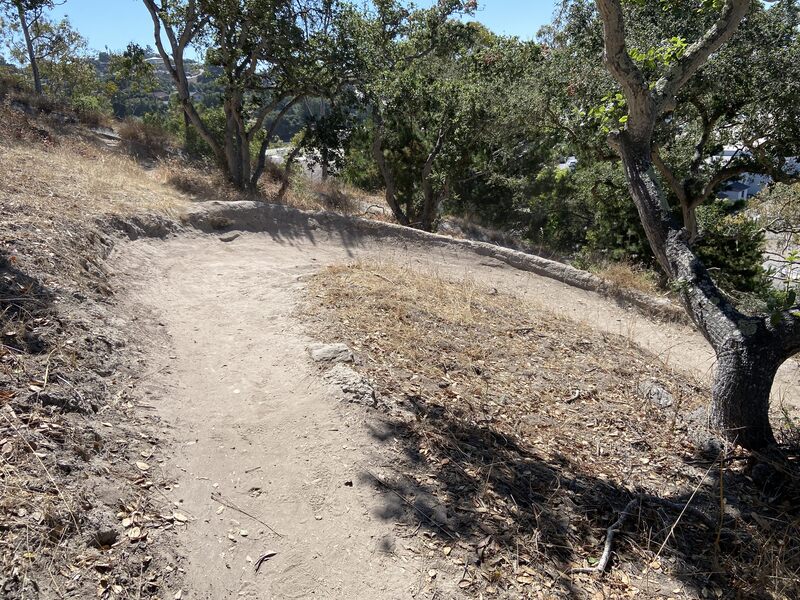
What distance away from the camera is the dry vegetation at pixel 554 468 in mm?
3344

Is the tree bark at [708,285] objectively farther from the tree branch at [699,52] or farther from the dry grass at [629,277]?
the dry grass at [629,277]

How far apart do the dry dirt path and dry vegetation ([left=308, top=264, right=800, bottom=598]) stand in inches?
12.8

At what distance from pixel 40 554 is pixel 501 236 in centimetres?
1568

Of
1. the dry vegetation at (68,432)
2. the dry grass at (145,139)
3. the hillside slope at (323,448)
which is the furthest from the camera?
the dry grass at (145,139)

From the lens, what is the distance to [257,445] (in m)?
3.97

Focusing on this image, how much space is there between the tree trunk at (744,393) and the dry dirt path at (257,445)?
9.64ft

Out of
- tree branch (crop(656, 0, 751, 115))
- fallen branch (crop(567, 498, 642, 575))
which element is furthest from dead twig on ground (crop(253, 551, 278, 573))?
tree branch (crop(656, 0, 751, 115))

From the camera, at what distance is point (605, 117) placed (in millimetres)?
5344

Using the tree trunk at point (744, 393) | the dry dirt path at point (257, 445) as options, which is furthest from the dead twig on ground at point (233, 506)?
the tree trunk at point (744, 393)

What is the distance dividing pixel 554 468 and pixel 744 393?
1.77m

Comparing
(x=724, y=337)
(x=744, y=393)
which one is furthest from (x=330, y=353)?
(x=744, y=393)

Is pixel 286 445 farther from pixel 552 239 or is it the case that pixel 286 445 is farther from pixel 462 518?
pixel 552 239

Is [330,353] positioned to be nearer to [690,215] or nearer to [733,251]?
[690,215]

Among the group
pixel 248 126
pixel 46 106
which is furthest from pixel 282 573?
pixel 46 106
